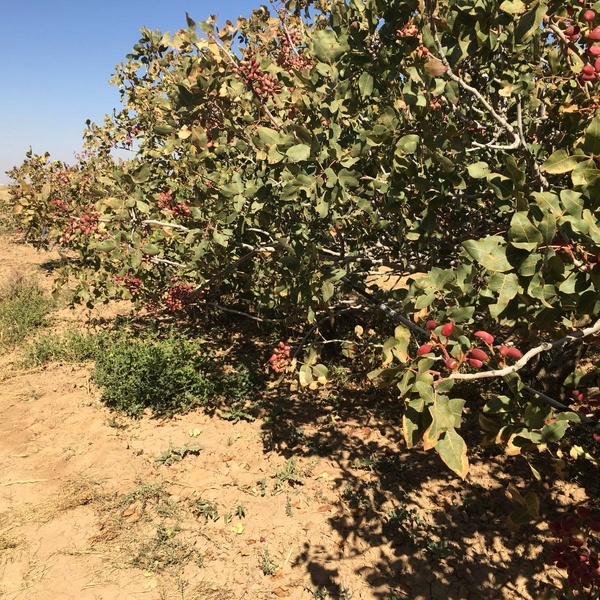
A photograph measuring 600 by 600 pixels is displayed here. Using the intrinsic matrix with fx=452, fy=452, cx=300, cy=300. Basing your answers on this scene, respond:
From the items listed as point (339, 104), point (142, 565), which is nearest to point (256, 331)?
point (142, 565)

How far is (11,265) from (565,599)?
580 inches

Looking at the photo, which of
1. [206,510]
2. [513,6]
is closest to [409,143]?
[513,6]

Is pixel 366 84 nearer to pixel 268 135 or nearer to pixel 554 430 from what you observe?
pixel 268 135

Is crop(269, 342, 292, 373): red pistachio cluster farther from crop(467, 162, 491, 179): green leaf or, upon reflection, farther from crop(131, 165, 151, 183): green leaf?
crop(467, 162, 491, 179): green leaf

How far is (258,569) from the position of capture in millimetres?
3566

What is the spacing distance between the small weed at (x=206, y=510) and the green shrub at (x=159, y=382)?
1.64 m

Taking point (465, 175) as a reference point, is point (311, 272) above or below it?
below

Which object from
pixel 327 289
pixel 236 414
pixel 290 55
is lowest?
pixel 236 414

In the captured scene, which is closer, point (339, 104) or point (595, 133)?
point (595, 133)

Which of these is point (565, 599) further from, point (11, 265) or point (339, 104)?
point (11, 265)

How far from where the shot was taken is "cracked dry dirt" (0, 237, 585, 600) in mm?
3408

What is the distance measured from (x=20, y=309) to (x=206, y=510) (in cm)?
696

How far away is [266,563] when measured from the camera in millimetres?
3574

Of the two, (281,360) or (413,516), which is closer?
(281,360)
